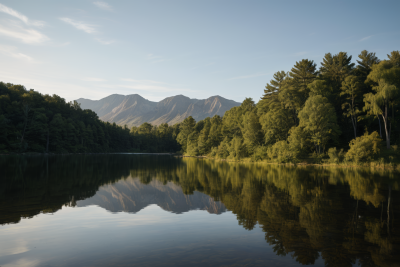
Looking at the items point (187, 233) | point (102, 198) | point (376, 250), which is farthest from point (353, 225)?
point (102, 198)

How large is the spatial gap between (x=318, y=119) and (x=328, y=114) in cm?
267

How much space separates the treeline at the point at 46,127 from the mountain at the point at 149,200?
71.7 m

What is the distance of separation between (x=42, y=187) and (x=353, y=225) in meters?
21.5

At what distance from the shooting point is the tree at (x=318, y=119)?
50844mm

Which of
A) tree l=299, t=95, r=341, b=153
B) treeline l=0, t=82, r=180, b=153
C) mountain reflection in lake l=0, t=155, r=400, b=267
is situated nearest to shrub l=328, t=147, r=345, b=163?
tree l=299, t=95, r=341, b=153

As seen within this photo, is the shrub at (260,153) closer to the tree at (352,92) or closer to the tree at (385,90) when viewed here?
the tree at (352,92)

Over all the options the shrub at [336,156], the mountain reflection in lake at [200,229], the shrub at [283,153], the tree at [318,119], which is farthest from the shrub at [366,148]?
the mountain reflection in lake at [200,229]

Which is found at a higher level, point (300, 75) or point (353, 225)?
point (300, 75)

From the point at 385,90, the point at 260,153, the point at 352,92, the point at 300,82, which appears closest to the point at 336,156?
the point at 385,90

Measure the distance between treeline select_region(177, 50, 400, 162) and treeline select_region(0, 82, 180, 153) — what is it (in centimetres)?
6887

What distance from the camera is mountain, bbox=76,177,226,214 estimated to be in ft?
47.6

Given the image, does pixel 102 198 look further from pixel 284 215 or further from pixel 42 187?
pixel 284 215

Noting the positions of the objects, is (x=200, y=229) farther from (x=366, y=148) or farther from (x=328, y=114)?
(x=328, y=114)

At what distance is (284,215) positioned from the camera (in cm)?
1198
